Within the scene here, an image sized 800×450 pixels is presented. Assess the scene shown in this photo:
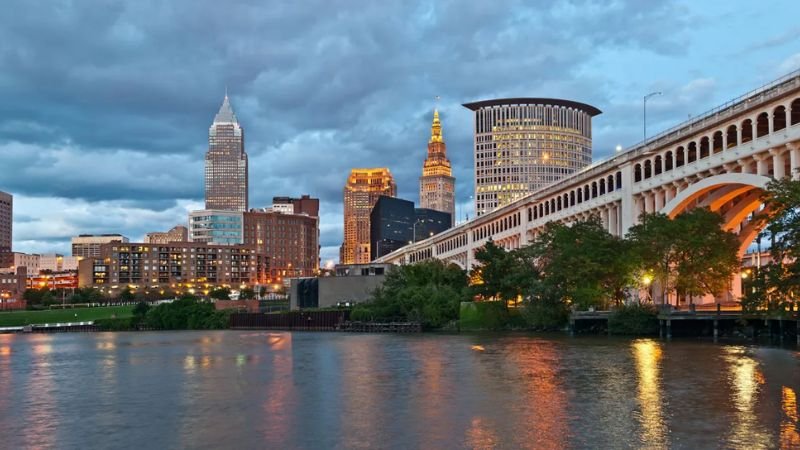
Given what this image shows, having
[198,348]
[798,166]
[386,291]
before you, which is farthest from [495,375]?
[386,291]

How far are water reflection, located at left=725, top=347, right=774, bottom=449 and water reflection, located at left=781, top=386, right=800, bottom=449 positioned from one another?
2.26 ft

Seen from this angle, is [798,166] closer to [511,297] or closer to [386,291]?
[511,297]

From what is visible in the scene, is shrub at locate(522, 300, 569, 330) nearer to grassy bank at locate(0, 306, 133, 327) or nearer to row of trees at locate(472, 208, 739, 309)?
row of trees at locate(472, 208, 739, 309)

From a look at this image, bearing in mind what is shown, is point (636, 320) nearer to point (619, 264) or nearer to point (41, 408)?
point (619, 264)

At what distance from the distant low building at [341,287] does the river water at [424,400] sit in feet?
318

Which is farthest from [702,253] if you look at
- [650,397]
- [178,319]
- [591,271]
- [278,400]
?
[178,319]

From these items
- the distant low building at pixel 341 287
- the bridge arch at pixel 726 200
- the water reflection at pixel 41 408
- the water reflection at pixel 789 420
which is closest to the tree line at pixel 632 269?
the bridge arch at pixel 726 200

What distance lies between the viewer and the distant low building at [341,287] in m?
173

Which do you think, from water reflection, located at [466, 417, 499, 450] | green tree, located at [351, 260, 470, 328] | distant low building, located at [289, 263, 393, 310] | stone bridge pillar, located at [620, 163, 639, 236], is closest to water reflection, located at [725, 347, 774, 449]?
water reflection, located at [466, 417, 499, 450]

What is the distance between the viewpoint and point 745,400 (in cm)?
4062

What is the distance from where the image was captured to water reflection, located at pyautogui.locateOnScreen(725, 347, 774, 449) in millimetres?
31156

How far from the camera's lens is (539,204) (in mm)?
146625

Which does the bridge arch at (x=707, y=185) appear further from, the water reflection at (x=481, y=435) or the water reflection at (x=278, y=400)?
the water reflection at (x=481, y=435)

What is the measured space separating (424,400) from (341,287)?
134m
